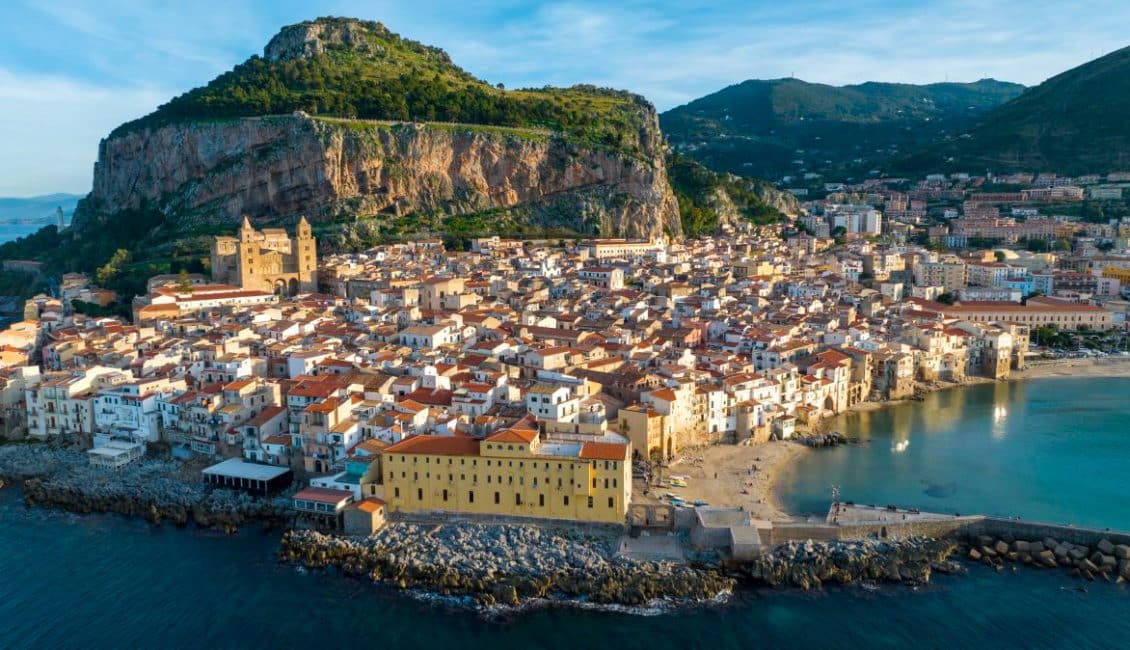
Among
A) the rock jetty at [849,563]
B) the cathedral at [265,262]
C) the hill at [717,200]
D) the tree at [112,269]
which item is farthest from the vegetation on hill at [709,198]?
the rock jetty at [849,563]

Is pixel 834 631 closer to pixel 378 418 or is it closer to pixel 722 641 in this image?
pixel 722 641

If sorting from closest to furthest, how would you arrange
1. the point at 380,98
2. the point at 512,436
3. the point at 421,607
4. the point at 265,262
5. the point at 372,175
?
1. the point at 421,607
2. the point at 512,436
3. the point at 265,262
4. the point at 372,175
5. the point at 380,98

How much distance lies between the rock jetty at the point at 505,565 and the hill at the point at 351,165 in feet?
119

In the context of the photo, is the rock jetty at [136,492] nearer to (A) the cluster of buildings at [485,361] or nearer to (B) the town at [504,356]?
(B) the town at [504,356]

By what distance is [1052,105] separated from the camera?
318 ft

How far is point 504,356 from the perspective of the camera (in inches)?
1088

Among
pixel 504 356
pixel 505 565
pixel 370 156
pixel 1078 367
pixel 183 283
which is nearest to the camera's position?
pixel 505 565

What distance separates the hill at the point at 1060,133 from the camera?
86312 mm

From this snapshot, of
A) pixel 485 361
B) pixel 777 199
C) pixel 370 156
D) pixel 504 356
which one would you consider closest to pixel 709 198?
pixel 777 199

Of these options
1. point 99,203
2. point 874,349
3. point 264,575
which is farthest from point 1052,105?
point 264,575

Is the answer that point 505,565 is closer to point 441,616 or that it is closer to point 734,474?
point 441,616

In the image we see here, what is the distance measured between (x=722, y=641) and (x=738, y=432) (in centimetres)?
1056

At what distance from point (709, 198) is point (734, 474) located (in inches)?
2187

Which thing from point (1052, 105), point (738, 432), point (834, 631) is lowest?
point (834, 631)
